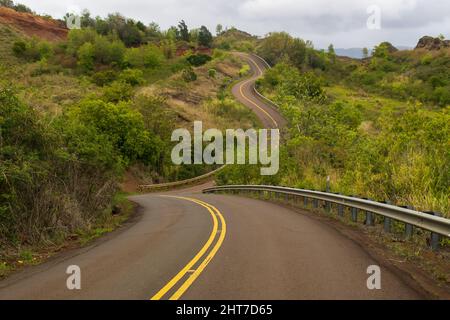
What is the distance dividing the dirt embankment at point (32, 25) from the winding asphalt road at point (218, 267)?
409 feet

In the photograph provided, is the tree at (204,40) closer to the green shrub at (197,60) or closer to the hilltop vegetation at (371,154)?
the green shrub at (197,60)

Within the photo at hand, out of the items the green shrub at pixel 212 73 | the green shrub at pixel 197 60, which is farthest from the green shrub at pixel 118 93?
the green shrub at pixel 197 60

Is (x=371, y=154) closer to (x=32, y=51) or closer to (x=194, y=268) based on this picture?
(x=194, y=268)

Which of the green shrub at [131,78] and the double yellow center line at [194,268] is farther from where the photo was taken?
the green shrub at [131,78]

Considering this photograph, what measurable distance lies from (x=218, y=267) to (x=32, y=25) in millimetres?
135984

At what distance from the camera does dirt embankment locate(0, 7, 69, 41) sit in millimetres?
120750

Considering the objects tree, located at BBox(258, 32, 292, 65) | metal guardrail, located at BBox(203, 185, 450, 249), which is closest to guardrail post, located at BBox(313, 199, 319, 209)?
metal guardrail, located at BBox(203, 185, 450, 249)

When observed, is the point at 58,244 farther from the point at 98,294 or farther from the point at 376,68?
the point at 376,68

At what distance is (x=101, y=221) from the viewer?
51.4ft

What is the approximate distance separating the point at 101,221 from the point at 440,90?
76.0 m

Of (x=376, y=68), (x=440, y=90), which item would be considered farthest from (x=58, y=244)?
(x=376, y=68)

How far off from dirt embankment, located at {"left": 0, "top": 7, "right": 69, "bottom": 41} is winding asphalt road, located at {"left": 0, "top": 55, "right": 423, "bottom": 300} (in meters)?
125

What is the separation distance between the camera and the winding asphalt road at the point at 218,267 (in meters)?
6.40

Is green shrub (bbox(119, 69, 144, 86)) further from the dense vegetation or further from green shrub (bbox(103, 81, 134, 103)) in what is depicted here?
green shrub (bbox(103, 81, 134, 103))
